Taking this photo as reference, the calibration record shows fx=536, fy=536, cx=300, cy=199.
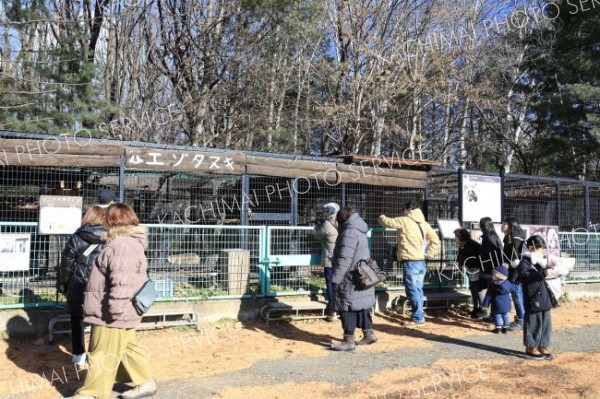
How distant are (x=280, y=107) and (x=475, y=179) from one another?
11.0 metres

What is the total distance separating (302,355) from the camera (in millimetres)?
6504

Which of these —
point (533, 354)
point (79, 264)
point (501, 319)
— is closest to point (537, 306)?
point (533, 354)

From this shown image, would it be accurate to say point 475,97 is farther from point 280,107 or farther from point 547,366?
point 547,366

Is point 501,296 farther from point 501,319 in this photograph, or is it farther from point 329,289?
point 329,289

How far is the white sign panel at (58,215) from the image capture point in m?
7.17

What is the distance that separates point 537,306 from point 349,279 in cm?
220

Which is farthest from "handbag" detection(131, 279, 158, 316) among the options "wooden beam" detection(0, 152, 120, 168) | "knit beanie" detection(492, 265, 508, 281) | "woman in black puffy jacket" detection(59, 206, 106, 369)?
"knit beanie" detection(492, 265, 508, 281)

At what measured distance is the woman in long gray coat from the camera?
6.57m

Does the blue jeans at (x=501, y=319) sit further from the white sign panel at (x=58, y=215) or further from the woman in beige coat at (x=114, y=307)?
the white sign panel at (x=58, y=215)

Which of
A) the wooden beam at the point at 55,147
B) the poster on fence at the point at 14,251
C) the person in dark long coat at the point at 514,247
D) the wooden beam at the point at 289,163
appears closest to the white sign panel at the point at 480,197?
the person in dark long coat at the point at 514,247

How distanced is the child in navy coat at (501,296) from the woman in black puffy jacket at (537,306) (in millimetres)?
1387

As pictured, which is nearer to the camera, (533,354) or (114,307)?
(114,307)

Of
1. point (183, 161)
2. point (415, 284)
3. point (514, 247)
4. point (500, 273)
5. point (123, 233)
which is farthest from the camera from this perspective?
point (183, 161)

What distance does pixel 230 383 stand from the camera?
538 cm
